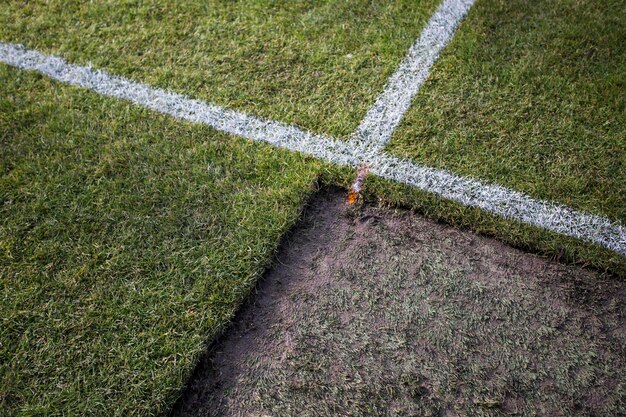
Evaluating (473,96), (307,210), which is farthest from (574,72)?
(307,210)

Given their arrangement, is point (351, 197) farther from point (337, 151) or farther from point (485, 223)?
point (485, 223)

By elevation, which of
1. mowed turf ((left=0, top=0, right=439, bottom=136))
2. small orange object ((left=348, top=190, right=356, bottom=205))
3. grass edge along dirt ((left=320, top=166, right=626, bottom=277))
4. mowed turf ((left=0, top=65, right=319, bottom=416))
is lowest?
mowed turf ((left=0, top=65, right=319, bottom=416))

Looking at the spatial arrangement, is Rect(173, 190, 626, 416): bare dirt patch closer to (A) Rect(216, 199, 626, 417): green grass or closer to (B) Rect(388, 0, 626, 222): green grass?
(A) Rect(216, 199, 626, 417): green grass

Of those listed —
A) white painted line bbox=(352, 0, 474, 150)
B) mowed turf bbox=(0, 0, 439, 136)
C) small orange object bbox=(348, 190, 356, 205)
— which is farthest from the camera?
mowed turf bbox=(0, 0, 439, 136)

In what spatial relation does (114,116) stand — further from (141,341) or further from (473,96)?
(473,96)

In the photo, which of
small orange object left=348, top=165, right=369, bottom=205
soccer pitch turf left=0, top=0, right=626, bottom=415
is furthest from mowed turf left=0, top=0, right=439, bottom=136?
small orange object left=348, top=165, right=369, bottom=205

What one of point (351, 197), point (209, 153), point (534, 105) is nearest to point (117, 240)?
point (209, 153)

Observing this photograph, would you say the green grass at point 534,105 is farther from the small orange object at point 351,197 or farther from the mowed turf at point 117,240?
the mowed turf at point 117,240

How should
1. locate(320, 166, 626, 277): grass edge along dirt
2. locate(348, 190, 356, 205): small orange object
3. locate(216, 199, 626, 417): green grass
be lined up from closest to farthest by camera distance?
locate(216, 199, 626, 417): green grass
locate(320, 166, 626, 277): grass edge along dirt
locate(348, 190, 356, 205): small orange object
